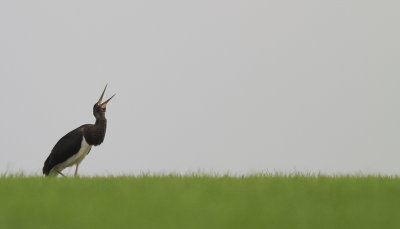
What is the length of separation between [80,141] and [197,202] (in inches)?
192

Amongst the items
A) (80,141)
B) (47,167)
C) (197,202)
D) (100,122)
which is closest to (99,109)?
(100,122)

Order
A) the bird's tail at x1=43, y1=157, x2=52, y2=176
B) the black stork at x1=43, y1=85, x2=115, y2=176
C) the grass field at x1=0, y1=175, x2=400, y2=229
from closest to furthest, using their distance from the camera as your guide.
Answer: the grass field at x1=0, y1=175, x2=400, y2=229 < the black stork at x1=43, y1=85, x2=115, y2=176 < the bird's tail at x1=43, y1=157, x2=52, y2=176

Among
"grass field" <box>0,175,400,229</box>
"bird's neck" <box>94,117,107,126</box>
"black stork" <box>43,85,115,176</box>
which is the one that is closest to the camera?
"grass field" <box>0,175,400,229</box>

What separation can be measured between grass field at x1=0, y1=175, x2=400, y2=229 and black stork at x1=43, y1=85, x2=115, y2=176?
200 cm

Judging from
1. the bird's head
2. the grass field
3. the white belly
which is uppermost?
the bird's head

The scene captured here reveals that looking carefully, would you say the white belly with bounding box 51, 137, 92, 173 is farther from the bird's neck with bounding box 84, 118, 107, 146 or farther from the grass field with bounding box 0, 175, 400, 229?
the grass field with bounding box 0, 175, 400, 229

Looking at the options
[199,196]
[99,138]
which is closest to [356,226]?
[199,196]

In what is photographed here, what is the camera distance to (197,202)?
27.4 feet

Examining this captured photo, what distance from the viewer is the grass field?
7613 mm

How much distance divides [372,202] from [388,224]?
1154 mm

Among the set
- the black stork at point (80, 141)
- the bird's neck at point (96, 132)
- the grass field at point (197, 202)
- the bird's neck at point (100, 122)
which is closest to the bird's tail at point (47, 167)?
the black stork at point (80, 141)

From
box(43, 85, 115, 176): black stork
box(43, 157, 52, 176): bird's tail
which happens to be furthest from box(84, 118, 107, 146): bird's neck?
box(43, 157, 52, 176): bird's tail

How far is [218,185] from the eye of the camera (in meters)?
9.58

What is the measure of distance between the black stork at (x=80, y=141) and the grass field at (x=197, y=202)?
2.00m
